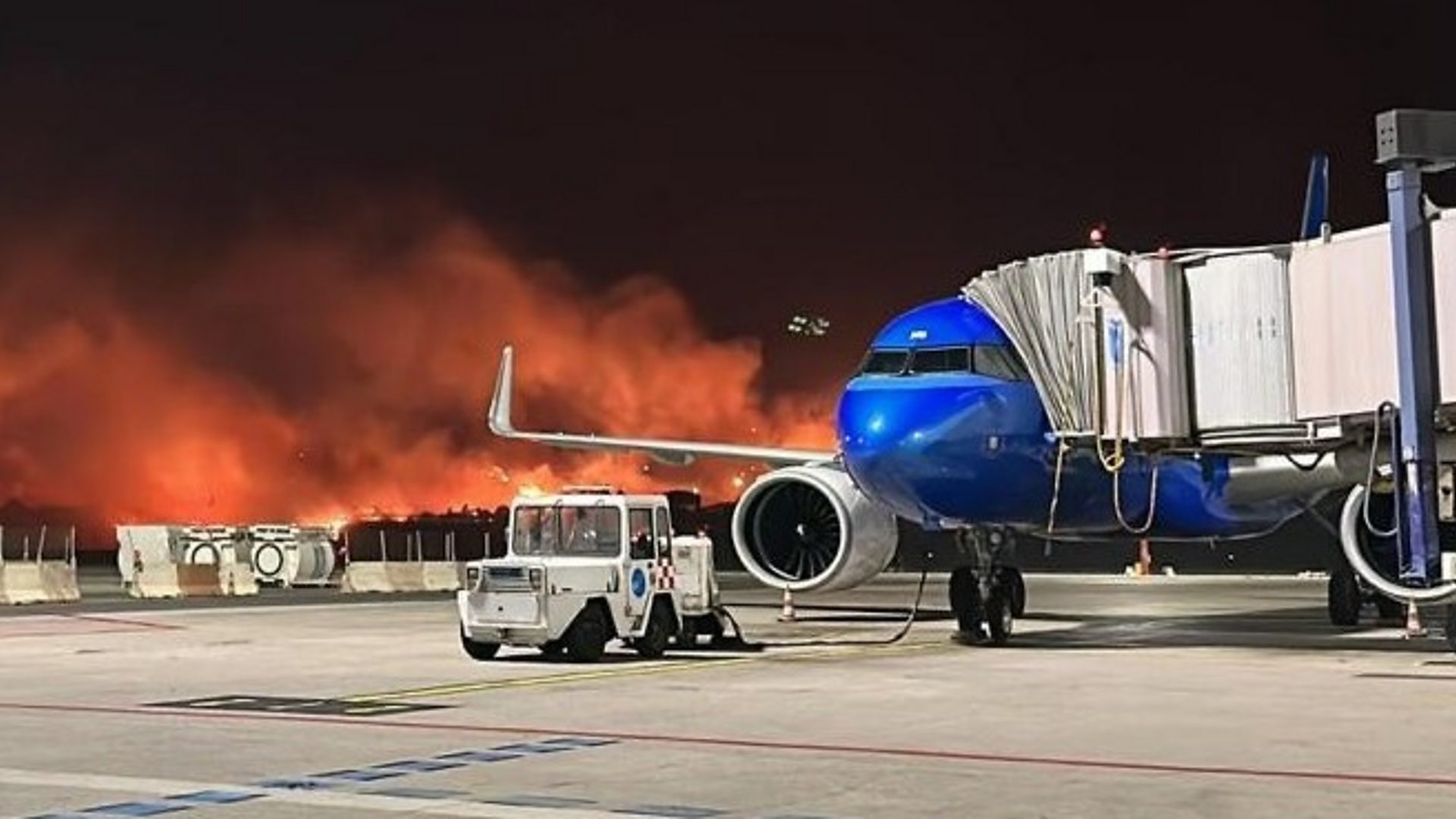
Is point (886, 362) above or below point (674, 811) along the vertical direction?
above

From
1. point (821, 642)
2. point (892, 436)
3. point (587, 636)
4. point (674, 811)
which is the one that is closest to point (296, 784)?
point (674, 811)

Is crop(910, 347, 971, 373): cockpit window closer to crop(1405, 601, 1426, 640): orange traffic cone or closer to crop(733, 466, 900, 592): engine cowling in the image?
crop(733, 466, 900, 592): engine cowling

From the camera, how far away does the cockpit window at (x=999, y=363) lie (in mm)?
18672

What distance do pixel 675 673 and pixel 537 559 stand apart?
2.47 m

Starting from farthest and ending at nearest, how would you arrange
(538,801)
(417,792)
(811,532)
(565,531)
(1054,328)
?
(811,532)
(565,531)
(1054,328)
(417,792)
(538,801)

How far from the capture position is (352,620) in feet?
87.8

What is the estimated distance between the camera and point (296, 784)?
920 centimetres

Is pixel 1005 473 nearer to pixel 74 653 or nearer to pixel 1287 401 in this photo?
pixel 1287 401

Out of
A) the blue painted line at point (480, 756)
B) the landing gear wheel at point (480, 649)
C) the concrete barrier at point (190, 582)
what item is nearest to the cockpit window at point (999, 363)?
the landing gear wheel at point (480, 649)

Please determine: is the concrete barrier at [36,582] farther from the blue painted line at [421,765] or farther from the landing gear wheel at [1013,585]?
the blue painted line at [421,765]

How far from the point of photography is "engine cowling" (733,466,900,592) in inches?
853

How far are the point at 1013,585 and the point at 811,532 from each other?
10.1 feet

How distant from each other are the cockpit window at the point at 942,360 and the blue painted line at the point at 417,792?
10.8 metres

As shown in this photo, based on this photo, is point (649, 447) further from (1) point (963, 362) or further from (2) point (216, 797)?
(2) point (216, 797)
